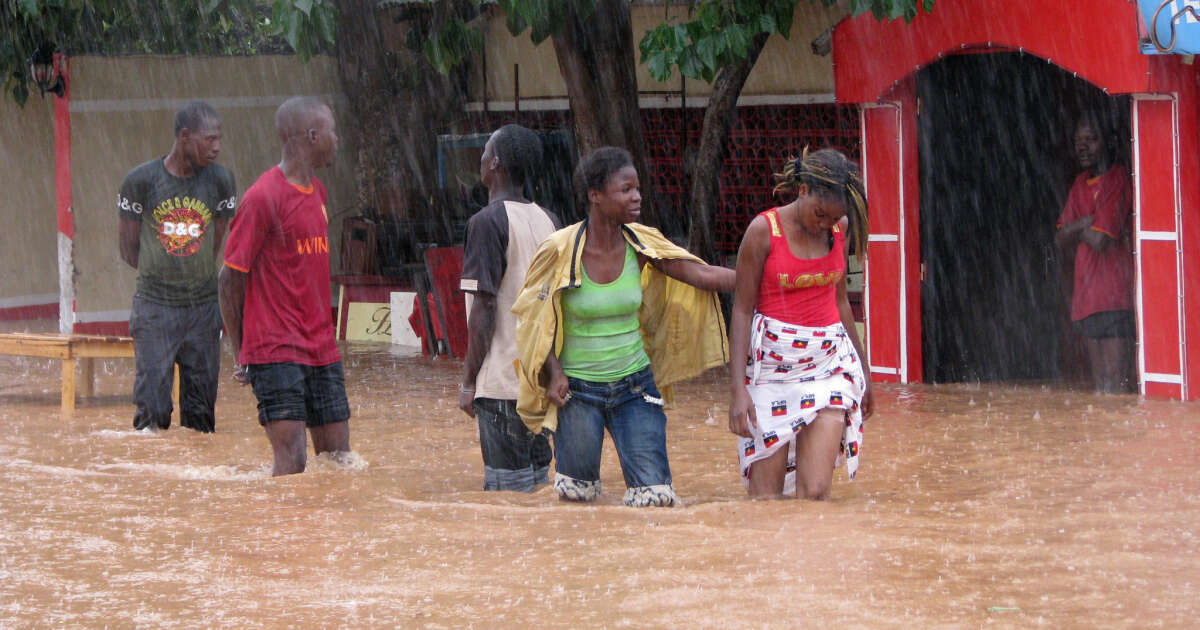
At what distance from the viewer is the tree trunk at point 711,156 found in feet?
42.2

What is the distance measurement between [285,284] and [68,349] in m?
4.19

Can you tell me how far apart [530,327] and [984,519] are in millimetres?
2062

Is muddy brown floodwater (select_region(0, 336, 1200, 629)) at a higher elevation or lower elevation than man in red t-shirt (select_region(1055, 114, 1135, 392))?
lower

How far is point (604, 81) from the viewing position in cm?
1253

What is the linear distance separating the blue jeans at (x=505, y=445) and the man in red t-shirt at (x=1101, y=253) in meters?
Answer: 5.40

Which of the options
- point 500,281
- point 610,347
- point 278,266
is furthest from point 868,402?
point 278,266

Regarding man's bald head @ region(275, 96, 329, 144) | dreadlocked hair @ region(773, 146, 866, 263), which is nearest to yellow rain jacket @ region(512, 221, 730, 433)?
dreadlocked hair @ region(773, 146, 866, 263)

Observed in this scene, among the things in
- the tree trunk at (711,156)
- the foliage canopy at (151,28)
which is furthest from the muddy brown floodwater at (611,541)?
the tree trunk at (711,156)

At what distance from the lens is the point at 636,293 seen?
6223 mm

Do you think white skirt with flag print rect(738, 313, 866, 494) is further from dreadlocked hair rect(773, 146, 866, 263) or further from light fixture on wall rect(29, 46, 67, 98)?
light fixture on wall rect(29, 46, 67, 98)

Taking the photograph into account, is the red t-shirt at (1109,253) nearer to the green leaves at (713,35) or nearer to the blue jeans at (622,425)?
the green leaves at (713,35)

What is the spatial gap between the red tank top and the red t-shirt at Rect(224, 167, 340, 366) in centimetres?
206

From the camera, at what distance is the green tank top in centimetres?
618

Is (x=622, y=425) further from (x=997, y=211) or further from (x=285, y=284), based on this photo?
(x=997, y=211)
